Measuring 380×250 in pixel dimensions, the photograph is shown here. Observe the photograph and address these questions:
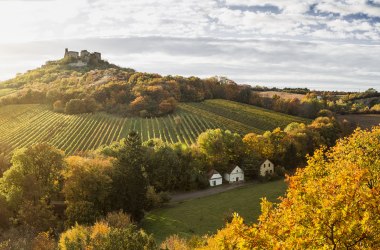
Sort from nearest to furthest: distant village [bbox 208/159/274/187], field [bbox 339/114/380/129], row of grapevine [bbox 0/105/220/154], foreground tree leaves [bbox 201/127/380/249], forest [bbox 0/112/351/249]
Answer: foreground tree leaves [bbox 201/127/380/249], forest [bbox 0/112/351/249], distant village [bbox 208/159/274/187], row of grapevine [bbox 0/105/220/154], field [bbox 339/114/380/129]

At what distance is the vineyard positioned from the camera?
7962 centimetres

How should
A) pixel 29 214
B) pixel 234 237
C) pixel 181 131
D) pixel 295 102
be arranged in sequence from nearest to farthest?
pixel 234 237 → pixel 29 214 → pixel 181 131 → pixel 295 102

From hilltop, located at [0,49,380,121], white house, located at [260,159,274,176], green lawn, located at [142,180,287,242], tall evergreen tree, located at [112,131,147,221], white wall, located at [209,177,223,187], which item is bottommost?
green lawn, located at [142,180,287,242]

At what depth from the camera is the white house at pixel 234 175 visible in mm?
70062

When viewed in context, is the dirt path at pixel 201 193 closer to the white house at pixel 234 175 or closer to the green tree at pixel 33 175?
the white house at pixel 234 175

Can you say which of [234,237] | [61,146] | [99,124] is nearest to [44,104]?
[99,124]

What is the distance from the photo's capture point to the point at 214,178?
6788 cm

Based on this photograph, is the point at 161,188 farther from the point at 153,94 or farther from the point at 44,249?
the point at 153,94

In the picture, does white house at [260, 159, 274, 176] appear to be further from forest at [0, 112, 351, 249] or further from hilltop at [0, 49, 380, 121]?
hilltop at [0, 49, 380, 121]

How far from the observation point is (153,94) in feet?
352

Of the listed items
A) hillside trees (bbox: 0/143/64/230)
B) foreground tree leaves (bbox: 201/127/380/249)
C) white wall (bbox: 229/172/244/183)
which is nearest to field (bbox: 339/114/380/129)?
white wall (bbox: 229/172/244/183)

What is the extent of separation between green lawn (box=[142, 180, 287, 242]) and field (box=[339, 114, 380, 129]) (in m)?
56.9

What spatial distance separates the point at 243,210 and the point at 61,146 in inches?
1655

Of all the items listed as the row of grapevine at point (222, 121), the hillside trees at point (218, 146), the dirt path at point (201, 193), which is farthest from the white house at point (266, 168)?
the row of grapevine at point (222, 121)
